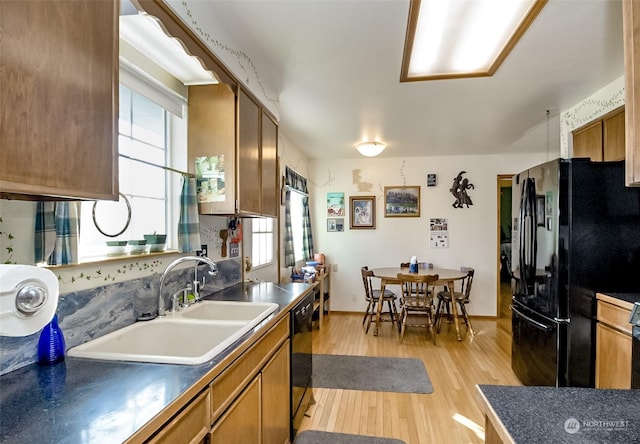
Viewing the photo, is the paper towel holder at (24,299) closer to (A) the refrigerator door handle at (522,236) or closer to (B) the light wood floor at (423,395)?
(B) the light wood floor at (423,395)

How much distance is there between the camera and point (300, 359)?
7.05ft

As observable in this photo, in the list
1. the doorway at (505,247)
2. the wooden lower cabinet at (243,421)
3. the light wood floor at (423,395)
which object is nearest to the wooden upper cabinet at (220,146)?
the wooden lower cabinet at (243,421)

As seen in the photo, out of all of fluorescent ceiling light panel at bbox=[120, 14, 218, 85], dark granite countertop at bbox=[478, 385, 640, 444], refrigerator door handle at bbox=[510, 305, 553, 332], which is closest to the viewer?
dark granite countertop at bbox=[478, 385, 640, 444]

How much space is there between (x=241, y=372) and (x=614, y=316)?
2.24m

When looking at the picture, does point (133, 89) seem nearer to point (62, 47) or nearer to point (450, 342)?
point (62, 47)

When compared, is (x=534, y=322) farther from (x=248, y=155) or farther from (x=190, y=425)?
(x=190, y=425)

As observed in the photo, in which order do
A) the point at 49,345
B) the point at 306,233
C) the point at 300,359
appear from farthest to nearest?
the point at 306,233
the point at 300,359
the point at 49,345

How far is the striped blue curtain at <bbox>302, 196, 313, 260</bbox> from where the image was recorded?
4801 millimetres

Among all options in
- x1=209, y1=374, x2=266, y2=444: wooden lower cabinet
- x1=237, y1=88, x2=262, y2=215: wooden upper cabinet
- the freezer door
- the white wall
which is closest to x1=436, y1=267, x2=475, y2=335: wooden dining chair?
the white wall

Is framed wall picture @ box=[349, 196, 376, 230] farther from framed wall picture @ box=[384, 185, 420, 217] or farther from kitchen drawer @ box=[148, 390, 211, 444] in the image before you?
kitchen drawer @ box=[148, 390, 211, 444]

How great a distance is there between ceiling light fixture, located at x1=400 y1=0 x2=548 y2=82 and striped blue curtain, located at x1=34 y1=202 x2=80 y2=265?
175cm

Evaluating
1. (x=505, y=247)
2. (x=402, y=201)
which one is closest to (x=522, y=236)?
(x=402, y=201)

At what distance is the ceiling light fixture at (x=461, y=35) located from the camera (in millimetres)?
1651

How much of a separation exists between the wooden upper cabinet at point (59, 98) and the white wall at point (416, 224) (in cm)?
436
